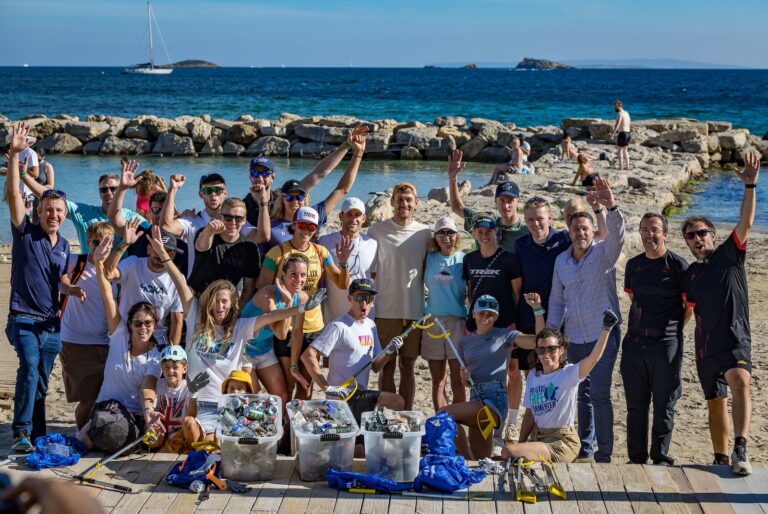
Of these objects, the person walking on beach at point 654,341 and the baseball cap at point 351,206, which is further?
the baseball cap at point 351,206

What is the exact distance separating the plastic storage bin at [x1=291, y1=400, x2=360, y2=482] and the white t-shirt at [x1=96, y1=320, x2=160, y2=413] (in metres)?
1.33

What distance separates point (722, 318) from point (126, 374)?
4.20m

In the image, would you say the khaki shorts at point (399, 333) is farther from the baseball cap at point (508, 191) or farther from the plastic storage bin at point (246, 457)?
the plastic storage bin at point (246, 457)

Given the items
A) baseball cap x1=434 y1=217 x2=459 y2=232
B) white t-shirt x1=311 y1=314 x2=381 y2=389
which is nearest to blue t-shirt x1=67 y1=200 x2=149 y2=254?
white t-shirt x1=311 y1=314 x2=381 y2=389

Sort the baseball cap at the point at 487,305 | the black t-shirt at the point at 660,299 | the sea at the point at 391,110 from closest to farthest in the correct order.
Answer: the black t-shirt at the point at 660,299, the baseball cap at the point at 487,305, the sea at the point at 391,110

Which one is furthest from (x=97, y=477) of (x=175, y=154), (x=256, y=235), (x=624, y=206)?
(x=175, y=154)

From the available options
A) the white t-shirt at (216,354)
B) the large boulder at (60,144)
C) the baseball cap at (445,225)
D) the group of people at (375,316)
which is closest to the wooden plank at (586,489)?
the group of people at (375,316)

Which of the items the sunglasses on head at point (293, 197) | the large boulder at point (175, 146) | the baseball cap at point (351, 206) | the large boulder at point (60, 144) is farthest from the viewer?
the large boulder at point (175, 146)

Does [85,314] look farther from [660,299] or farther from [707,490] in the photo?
[707,490]

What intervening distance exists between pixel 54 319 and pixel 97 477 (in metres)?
1.52

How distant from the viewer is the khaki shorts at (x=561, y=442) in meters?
6.29

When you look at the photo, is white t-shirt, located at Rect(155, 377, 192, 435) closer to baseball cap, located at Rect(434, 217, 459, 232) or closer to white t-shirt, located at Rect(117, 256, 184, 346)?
white t-shirt, located at Rect(117, 256, 184, 346)

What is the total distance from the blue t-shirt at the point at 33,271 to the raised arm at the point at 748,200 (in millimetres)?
4925

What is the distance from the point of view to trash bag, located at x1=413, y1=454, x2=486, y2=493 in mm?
5711
